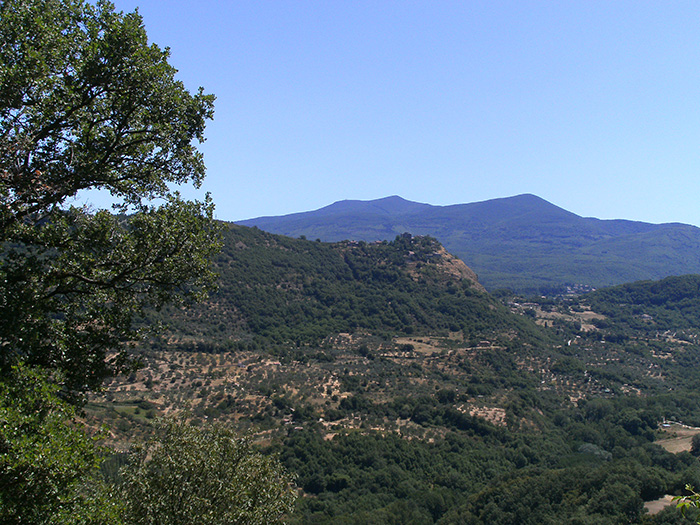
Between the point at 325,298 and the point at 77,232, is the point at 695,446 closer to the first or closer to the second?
the point at 77,232

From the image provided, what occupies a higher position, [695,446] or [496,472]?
[695,446]

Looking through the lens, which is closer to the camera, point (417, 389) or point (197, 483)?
point (197, 483)

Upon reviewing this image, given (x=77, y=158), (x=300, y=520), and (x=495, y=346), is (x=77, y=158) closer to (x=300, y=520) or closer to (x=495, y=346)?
(x=300, y=520)

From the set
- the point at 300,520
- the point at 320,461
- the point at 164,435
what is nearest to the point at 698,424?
the point at 320,461

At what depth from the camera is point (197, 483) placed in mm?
8992

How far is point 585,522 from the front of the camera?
22.6 m

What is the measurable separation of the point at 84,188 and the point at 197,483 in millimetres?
5655

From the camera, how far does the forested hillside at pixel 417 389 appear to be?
2836cm

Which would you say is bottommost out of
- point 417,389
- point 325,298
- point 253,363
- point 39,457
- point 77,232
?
point 417,389

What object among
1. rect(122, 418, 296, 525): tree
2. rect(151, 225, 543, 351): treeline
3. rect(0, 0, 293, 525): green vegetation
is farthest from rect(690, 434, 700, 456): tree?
rect(0, 0, 293, 525): green vegetation

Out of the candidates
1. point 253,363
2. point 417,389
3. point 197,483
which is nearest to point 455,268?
point 417,389

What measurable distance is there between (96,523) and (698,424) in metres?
55.9

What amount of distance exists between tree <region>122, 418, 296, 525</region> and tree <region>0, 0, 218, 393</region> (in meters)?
3.13

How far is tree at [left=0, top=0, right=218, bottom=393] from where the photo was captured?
5715 millimetres
